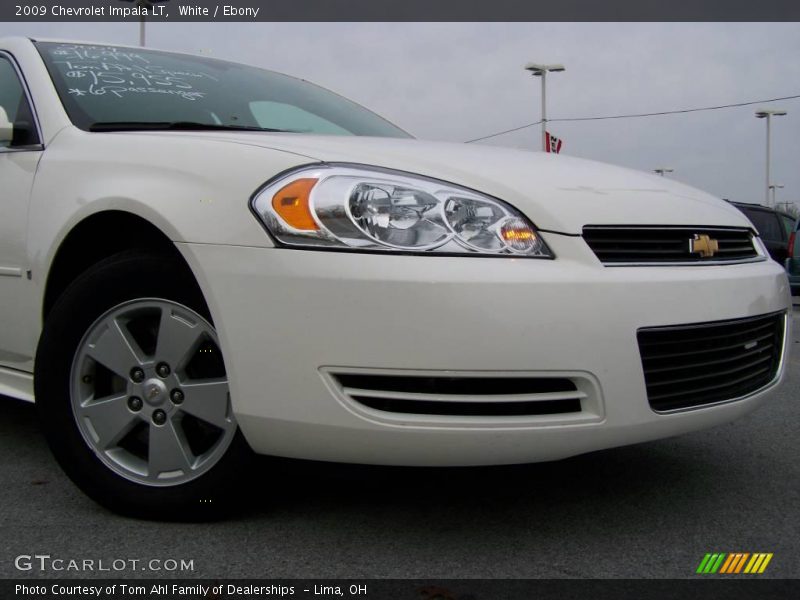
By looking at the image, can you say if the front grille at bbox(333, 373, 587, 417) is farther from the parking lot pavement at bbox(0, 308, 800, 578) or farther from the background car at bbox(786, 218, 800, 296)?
the background car at bbox(786, 218, 800, 296)

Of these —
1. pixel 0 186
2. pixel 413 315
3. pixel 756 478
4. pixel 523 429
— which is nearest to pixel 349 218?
pixel 413 315

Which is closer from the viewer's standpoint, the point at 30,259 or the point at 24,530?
the point at 24,530

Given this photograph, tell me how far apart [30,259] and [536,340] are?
168cm

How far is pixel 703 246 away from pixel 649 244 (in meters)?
0.23

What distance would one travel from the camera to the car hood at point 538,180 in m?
2.22

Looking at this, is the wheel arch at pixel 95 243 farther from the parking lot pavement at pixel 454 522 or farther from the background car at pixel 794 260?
the background car at pixel 794 260

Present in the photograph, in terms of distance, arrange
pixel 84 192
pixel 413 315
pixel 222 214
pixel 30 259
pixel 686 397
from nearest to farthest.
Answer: pixel 413 315 < pixel 222 214 < pixel 686 397 < pixel 84 192 < pixel 30 259

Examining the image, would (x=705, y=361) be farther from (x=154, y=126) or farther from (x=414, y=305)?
(x=154, y=126)

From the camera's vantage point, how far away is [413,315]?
200 centimetres

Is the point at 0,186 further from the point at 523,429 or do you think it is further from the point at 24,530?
the point at 523,429

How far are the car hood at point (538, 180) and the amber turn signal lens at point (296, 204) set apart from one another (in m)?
0.10

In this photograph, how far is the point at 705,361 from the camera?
7.76ft
